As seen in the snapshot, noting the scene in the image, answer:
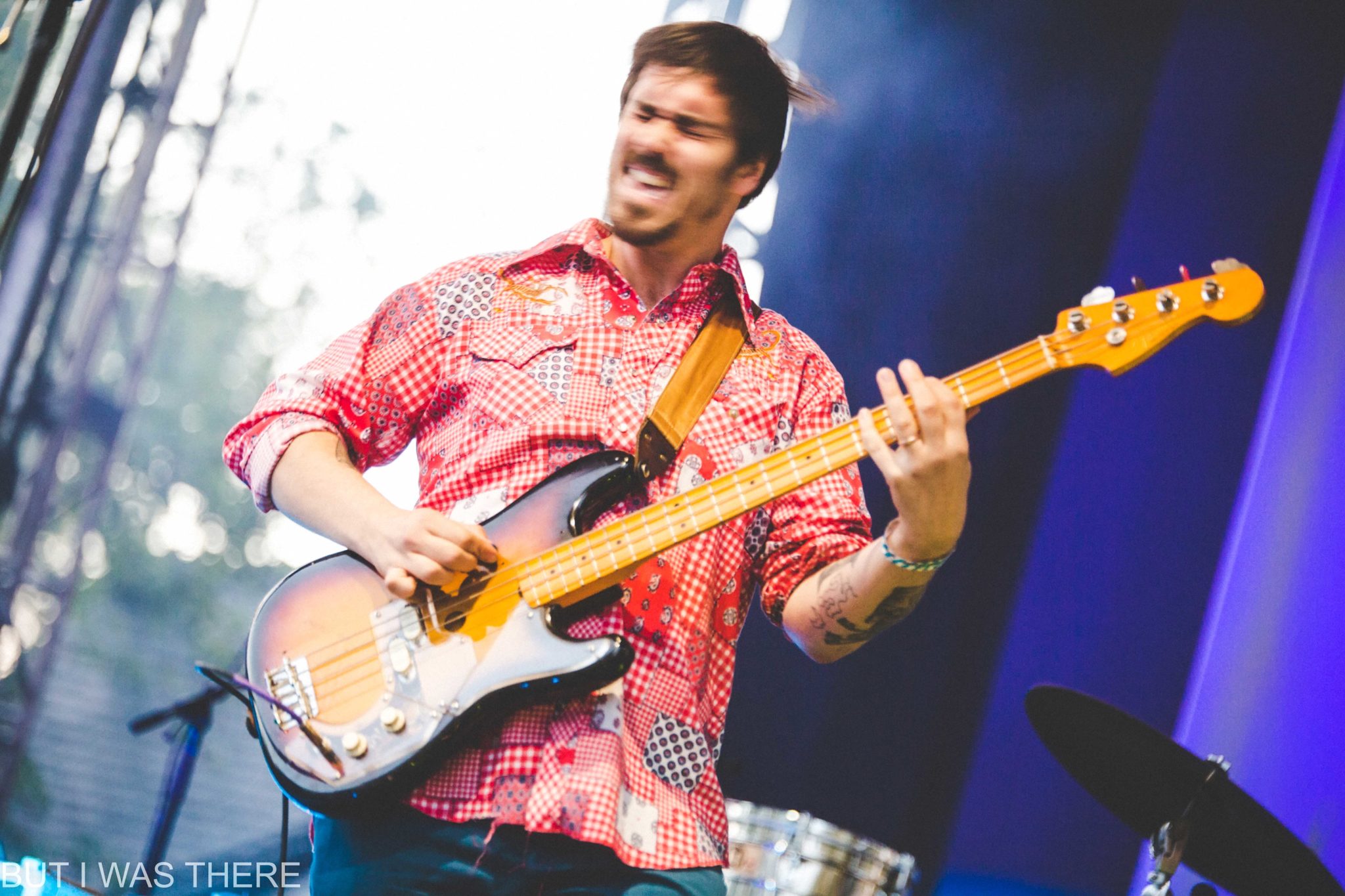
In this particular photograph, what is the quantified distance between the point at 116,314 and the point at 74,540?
4.05 ft

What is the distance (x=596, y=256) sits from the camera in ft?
6.47

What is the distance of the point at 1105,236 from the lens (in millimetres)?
4586

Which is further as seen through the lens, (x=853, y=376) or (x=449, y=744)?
(x=853, y=376)

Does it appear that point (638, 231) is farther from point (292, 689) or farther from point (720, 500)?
point (292, 689)

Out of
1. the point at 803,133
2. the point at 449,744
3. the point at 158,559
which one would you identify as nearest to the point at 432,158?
the point at 803,133

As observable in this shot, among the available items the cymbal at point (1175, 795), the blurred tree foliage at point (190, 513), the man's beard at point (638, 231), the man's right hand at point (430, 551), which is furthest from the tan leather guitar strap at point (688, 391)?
the blurred tree foliage at point (190, 513)

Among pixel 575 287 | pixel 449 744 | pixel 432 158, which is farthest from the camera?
pixel 432 158

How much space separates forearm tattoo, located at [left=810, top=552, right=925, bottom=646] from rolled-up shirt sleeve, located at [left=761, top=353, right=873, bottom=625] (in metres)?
0.06

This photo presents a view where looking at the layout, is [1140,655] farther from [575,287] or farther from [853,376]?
[575,287]

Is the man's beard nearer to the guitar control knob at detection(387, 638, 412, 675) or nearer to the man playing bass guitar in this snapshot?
the man playing bass guitar

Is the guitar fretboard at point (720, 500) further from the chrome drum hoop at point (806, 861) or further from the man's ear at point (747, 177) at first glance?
the chrome drum hoop at point (806, 861)

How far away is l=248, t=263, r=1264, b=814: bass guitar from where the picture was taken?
1534 millimetres

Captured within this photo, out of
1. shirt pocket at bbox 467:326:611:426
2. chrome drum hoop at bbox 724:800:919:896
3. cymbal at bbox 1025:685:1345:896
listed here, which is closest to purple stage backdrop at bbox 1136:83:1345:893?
cymbal at bbox 1025:685:1345:896

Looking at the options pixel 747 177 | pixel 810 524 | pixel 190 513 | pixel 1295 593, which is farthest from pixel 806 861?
pixel 190 513
